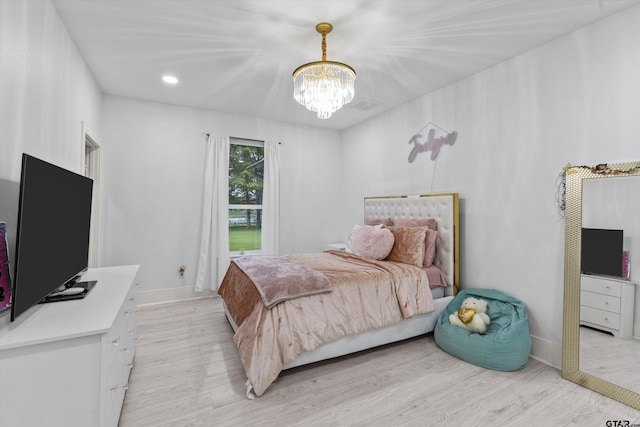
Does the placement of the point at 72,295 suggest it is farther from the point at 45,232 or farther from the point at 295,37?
the point at 295,37

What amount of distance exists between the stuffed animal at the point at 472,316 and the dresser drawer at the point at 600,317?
65cm

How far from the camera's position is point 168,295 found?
3941mm

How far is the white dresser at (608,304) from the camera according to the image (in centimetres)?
198

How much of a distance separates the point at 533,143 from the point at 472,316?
161 cm

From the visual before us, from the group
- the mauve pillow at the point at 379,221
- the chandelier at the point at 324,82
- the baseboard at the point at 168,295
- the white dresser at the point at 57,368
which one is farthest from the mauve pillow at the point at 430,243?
the baseboard at the point at 168,295

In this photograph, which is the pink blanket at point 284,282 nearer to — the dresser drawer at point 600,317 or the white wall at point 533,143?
the white wall at point 533,143

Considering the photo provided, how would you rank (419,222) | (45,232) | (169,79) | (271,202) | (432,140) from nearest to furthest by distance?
1. (45,232)
2. (169,79)
3. (419,222)
4. (432,140)
5. (271,202)

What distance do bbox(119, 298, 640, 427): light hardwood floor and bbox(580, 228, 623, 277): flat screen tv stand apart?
869 mm

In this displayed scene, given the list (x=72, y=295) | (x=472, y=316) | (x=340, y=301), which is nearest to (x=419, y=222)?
(x=472, y=316)

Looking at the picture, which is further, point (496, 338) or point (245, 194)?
point (245, 194)

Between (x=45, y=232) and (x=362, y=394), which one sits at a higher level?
(x=45, y=232)

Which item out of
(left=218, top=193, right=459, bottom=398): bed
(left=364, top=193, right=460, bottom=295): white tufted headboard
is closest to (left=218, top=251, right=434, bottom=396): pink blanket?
(left=218, top=193, right=459, bottom=398): bed

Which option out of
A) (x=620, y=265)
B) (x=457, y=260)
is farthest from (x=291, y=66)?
(x=620, y=265)

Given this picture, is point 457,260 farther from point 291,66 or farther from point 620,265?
point 291,66
